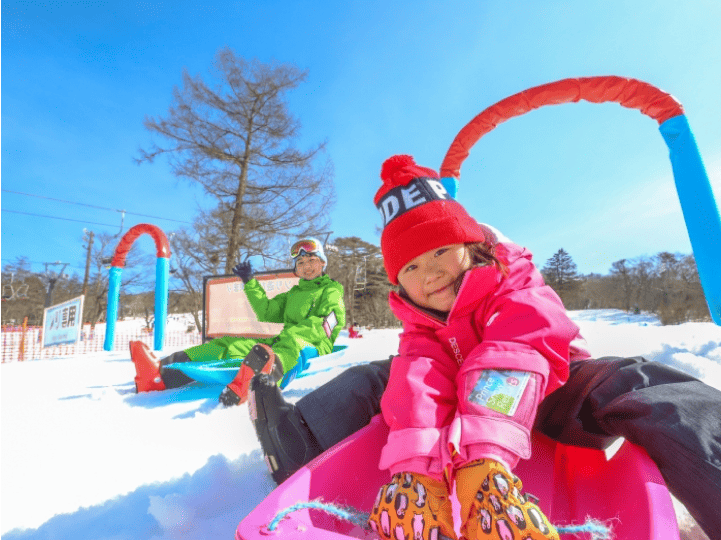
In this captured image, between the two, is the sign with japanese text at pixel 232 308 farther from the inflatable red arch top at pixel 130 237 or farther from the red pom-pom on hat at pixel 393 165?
the red pom-pom on hat at pixel 393 165

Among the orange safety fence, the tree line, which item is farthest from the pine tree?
the orange safety fence

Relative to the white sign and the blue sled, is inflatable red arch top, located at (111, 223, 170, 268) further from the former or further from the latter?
the blue sled

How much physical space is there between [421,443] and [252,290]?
3092 millimetres

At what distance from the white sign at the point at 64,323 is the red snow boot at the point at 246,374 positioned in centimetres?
496

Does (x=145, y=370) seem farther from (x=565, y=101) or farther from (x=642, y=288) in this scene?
(x=642, y=288)

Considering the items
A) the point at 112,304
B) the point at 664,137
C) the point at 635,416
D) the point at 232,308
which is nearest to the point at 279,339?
the point at 635,416

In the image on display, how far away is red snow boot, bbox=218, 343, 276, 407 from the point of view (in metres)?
2.17

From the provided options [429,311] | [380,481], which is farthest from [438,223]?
[380,481]

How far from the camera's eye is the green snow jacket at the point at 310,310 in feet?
10.6

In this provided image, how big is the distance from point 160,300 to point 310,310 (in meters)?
2.81

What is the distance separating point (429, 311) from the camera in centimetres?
113

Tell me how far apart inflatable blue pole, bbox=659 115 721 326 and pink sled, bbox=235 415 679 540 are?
2672 mm

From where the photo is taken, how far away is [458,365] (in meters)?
1.08

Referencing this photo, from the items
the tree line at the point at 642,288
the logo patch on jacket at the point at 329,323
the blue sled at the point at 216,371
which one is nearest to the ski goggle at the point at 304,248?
the logo patch on jacket at the point at 329,323
